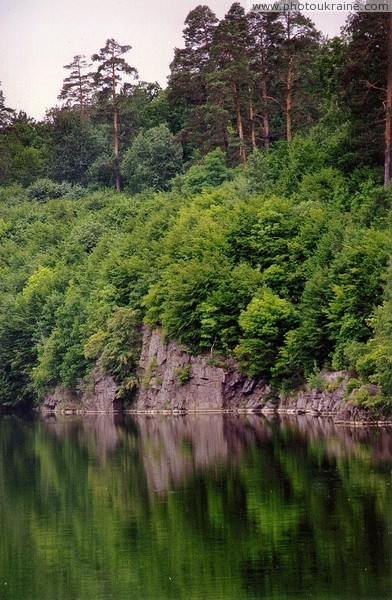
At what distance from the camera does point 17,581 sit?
105 ft

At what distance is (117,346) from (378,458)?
45650 millimetres

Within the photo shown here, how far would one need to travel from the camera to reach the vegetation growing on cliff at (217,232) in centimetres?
7725

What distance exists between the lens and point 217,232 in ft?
293

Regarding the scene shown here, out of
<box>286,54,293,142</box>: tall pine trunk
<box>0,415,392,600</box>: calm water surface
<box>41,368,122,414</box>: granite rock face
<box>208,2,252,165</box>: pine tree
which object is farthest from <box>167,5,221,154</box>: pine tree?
<box>0,415,392,600</box>: calm water surface

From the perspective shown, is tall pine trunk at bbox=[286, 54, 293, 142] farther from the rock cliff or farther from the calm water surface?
the calm water surface

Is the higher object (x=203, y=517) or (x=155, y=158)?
(x=155, y=158)

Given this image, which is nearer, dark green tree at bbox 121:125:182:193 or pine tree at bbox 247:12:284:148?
pine tree at bbox 247:12:284:148

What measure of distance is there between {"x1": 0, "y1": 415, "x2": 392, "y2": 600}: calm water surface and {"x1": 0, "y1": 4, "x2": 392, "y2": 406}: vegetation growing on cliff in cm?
1022

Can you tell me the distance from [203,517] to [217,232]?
50.8 m

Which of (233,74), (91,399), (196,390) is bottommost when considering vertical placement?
(91,399)

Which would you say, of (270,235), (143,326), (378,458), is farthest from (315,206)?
(378,458)

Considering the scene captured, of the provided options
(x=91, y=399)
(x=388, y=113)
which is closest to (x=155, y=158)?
(x=91, y=399)

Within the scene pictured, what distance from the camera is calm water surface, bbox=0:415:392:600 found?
3064 cm

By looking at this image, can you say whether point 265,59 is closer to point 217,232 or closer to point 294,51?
point 294,51
